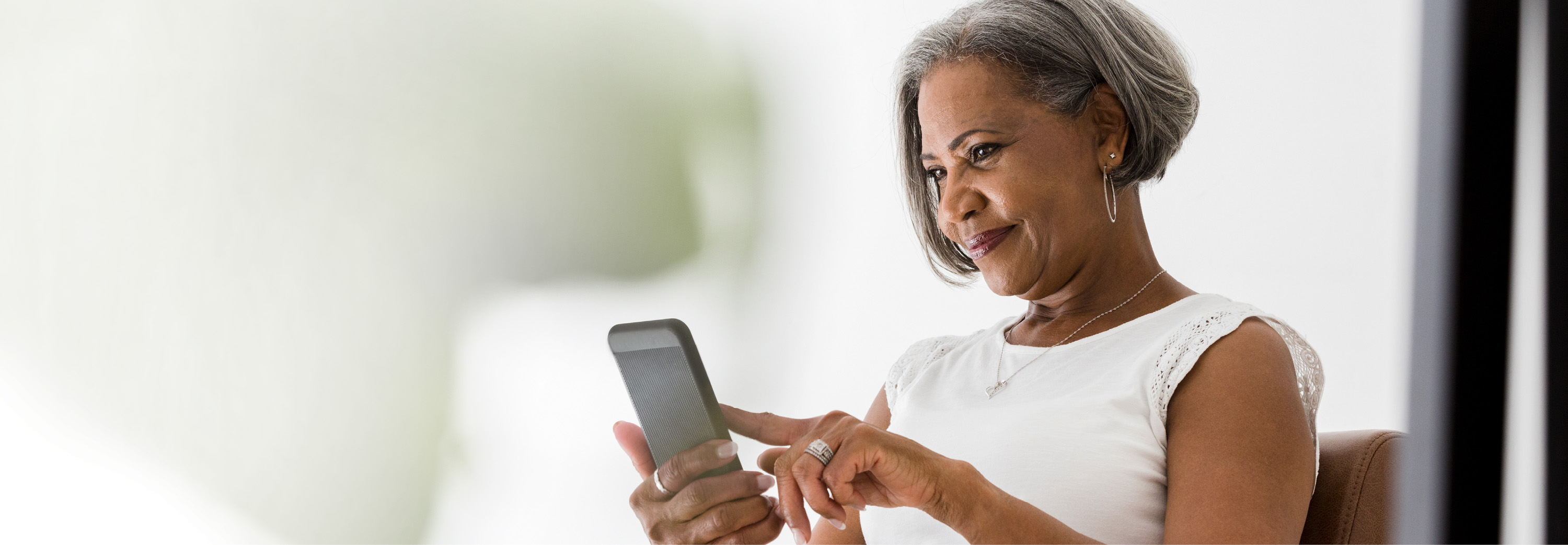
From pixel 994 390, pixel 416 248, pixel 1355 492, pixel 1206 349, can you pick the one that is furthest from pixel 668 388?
pixel 416 248

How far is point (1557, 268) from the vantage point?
233mm

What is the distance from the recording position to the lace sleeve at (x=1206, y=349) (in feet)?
2.57

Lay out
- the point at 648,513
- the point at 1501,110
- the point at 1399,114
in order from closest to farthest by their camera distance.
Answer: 1. the point at 1501,110
2. the point at 648,513
3. the point at 1399,114

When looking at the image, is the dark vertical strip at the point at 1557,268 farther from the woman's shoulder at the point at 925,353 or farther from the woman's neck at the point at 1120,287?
the woman's shoulder at the point at 925,353

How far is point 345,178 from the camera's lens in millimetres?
1522

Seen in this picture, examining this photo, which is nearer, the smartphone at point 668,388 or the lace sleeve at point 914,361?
the smartphone at point 668,388

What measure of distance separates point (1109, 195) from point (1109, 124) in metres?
0.07

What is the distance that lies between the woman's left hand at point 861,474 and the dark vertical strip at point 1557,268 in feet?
1.49

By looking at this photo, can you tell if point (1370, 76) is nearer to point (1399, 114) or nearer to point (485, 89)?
point (1399, 114)

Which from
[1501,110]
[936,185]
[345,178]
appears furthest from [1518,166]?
[345,178]

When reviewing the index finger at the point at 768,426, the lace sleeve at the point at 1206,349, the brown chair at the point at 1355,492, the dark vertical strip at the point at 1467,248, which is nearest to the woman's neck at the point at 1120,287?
the lace sleeve at the point at 1206,349

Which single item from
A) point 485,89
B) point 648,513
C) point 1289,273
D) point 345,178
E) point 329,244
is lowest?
point 648,513

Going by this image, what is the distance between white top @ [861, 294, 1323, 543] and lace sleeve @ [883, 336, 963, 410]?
0.10m

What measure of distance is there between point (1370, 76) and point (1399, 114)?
55 mm
